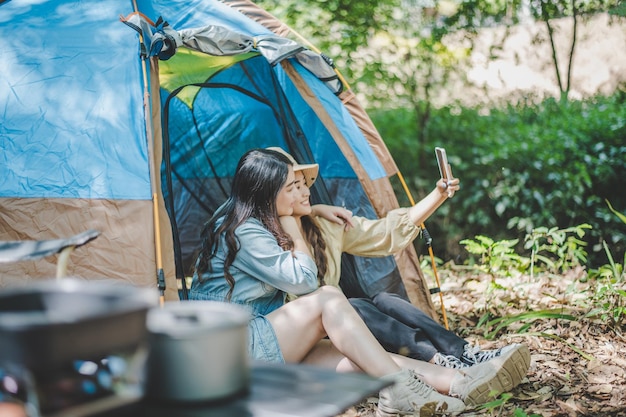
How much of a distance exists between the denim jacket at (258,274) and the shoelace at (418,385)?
0.48 meters

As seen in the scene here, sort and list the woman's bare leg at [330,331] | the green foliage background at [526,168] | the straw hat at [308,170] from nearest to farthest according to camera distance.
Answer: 1. the woman's bare leg at [330,331]
2. the straw hat at [308,170]
3. the green foliage background at [526,168]

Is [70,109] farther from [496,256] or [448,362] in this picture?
[496,256]

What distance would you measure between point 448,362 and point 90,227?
1471 millimetres

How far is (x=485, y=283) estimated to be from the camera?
4.24m

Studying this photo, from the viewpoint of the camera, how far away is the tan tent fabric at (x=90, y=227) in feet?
7.69

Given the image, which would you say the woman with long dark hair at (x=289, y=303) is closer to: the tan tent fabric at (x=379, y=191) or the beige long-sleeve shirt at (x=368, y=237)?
the beige long-sleeve shirt at (x=368, y=237)

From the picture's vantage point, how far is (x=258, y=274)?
2506mm

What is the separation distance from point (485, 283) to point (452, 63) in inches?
103

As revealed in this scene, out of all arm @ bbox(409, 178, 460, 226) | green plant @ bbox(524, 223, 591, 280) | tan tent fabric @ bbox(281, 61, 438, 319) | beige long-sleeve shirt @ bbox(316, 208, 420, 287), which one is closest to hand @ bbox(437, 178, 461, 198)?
arm @ bbox(409, 178, 460, 226)

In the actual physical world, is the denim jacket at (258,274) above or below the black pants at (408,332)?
above

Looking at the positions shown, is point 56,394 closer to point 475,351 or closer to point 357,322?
point 357,322

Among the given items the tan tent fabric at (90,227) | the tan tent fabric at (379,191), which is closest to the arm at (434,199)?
the tan tent fabric at (379,191)

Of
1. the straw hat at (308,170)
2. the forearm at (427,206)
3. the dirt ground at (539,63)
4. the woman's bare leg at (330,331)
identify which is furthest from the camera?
the dirt ground at (539,63)

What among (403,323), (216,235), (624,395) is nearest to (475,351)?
(403,323)
